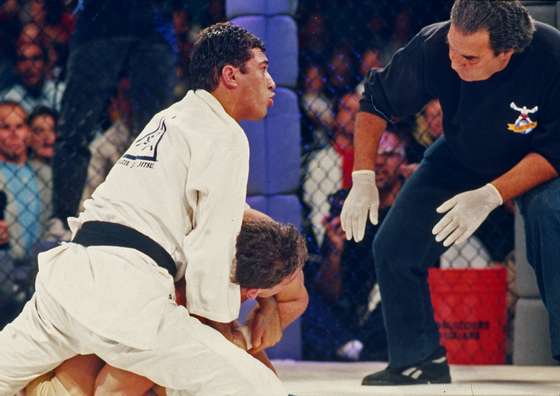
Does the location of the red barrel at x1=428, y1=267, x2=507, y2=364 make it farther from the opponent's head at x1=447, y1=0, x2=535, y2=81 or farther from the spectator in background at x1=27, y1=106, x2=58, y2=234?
the spectator in background at x1=27, y1=106, x2=58, y2=234

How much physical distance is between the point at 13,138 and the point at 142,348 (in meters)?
2.05

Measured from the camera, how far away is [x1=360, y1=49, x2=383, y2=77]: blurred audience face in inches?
157

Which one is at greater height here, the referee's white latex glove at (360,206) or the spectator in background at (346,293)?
the referee's white latex glove at (360,206)

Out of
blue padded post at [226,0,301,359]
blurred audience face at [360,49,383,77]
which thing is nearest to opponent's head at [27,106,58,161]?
blue padded post at [226,0,301,359]

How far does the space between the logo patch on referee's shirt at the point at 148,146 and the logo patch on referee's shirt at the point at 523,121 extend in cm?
102

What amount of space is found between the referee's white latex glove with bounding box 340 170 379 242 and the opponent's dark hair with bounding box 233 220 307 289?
552 mm

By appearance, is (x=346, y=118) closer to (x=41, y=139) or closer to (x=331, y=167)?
(x=331, y=167)

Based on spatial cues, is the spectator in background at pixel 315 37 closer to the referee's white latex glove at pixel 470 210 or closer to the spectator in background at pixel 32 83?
the spectator in background at pixel 32 83

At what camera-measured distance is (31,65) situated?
163 inches

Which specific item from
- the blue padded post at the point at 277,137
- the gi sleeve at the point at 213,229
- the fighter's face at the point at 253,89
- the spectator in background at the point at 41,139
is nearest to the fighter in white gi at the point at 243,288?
the gi sleeve at the point at 213,229

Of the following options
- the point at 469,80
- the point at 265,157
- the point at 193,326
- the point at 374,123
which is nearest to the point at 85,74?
the point at 265,157

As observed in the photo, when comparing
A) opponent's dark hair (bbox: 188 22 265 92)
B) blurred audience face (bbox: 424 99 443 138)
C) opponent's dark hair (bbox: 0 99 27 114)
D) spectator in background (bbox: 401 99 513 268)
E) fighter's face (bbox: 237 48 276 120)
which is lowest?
spectator in background (bbox: 401 99 513 268)

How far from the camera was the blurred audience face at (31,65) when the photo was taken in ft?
13.6

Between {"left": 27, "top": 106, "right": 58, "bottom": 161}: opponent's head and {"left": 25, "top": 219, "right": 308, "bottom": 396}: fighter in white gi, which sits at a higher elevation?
{"left": 27, "top": 106, "right": 58, "bottom": 161}: opponent's head
